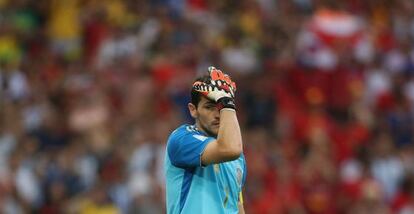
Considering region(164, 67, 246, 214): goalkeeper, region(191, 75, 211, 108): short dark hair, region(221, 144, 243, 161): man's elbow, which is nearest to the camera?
region(221, 144, 243, 161): man's elbow

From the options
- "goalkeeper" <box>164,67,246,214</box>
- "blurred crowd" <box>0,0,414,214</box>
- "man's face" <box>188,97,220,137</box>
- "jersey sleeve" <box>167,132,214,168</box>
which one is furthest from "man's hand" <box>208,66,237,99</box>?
"blurred crowd" <box>0,0,414,214</box>

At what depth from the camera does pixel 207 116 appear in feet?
20.7

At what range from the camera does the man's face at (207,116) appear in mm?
6285

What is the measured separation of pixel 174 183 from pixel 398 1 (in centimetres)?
1127

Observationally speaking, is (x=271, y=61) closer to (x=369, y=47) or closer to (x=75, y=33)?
(x=369, y=47)

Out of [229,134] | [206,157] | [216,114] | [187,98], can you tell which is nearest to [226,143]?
[229,134]

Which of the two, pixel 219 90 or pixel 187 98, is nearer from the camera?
pixel 219 90

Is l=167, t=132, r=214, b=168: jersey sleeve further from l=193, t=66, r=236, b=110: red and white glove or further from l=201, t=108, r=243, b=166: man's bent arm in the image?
l=193, t=66, r=236, b=110: red and white glove

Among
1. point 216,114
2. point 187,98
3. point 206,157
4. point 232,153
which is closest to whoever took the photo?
point 232,153

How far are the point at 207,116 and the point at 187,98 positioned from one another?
7232 millimetres

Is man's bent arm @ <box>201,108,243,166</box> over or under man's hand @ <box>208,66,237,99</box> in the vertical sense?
under

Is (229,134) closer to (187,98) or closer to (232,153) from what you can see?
(232,153)

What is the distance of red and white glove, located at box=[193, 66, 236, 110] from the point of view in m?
6.16

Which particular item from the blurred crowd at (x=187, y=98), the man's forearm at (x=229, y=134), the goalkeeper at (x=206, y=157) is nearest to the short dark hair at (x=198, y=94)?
the goalkeeper at (x=206, y=157)
